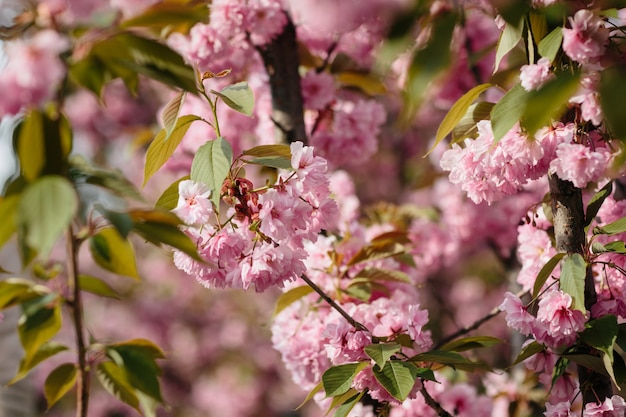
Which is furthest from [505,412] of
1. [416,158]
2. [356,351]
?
[416,158]

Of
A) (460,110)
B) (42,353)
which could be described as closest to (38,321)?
(42,353)

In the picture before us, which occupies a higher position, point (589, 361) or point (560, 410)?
point (589, 361)

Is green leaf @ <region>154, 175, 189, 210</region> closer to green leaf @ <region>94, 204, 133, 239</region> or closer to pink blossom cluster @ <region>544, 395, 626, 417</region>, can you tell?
green leaf @ <region>94, 204, 133, 239</region>

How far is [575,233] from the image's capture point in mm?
1144

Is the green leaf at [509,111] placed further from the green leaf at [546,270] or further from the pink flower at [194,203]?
the pink flower at [194,203]

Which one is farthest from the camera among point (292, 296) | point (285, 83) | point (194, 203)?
point (285, 83)

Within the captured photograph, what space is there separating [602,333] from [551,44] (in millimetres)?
446

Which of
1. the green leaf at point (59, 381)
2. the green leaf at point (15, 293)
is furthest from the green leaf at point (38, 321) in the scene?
the green leaf at point (59, 381)

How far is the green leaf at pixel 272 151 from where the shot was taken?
43.9 inches

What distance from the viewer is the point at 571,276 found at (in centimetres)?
105

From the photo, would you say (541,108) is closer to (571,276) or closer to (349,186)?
(571,276)

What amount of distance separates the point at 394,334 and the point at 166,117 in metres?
0.55

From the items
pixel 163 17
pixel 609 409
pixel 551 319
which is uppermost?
pixel 163 17

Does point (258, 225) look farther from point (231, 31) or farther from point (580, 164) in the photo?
point (231, 31)
